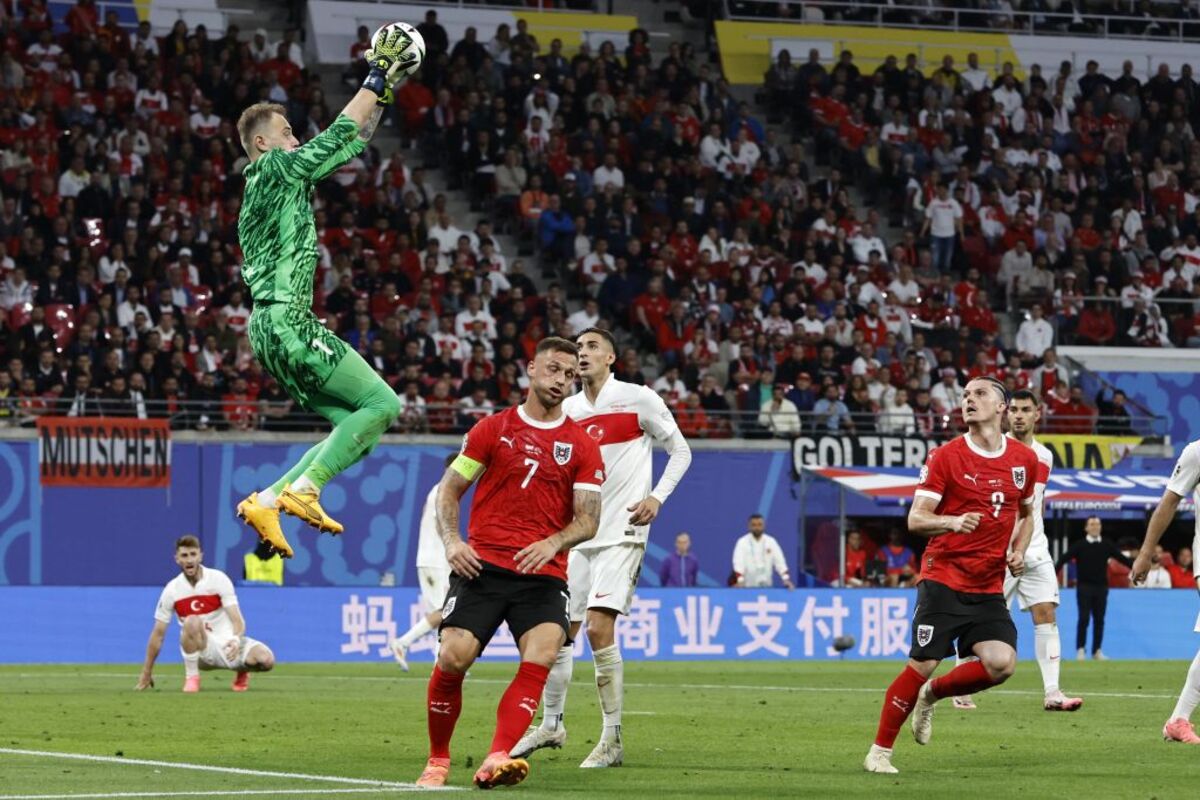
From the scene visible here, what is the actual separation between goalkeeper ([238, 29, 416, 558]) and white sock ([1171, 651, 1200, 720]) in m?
5.83

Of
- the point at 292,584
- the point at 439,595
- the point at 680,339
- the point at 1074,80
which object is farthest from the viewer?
the point at 1074,80

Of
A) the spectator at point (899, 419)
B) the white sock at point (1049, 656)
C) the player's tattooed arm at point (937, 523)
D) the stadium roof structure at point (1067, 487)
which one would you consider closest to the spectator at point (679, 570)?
the stadium roof structure at point (1067, 487)

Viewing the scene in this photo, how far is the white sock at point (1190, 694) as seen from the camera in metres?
13.8

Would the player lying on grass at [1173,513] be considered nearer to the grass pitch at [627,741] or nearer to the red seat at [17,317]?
the grass pitch at [627,741]

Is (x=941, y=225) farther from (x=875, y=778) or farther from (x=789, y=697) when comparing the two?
(x=875, y=778)

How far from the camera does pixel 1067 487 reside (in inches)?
1276

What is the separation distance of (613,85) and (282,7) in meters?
6.26

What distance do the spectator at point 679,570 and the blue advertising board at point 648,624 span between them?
1.38 metres

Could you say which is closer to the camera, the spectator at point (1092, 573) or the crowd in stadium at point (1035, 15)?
the spectator at point (1092, 573)

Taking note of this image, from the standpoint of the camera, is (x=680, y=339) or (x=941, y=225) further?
(x=941, y=225)

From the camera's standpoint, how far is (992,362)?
3578cm

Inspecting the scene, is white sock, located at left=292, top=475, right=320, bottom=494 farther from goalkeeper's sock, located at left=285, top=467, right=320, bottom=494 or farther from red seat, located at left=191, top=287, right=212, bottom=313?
red seat, located at left=191, top=287, right=212, bottom=313

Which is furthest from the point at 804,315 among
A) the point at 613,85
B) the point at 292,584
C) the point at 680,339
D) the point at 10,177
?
the point at 10,177

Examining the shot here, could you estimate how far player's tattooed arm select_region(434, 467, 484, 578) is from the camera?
10852 millimetres
